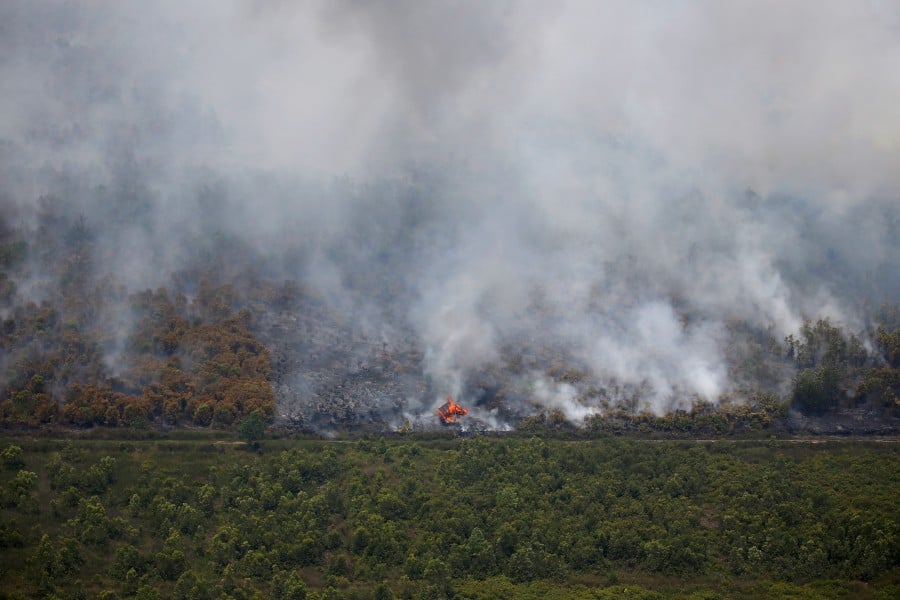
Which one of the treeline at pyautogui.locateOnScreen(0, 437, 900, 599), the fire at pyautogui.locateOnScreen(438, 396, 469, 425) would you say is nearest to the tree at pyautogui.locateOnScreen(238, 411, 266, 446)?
the treeline at pyautogui.locateOnScreen(0, 437, 900, 599)

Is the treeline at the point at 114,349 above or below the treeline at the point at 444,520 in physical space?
above

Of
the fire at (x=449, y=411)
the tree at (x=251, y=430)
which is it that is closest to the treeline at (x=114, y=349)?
the tree at (x=251, y=430)

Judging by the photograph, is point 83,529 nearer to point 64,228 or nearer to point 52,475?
point 52,475

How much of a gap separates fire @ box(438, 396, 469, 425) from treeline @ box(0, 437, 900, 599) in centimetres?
648

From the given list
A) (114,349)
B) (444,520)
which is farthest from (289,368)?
(444,520)

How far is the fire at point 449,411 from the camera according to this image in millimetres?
109438

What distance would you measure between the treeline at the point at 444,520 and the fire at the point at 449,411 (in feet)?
21.3

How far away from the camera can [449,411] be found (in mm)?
109875

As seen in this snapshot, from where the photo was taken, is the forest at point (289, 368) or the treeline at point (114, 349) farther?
the forest at point (289, 368)

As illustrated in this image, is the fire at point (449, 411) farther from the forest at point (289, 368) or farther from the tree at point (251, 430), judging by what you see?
the tree at point (251, 430)

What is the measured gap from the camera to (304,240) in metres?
131

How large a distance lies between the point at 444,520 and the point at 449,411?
61.4 ft

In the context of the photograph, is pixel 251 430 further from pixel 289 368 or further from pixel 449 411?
pixel 449 411

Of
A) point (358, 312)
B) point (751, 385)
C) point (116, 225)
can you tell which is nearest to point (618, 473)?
point (751, 385)
